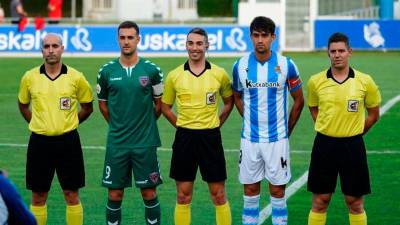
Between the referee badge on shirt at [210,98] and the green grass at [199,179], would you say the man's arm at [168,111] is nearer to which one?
the referee badge on shirt at [210,98]

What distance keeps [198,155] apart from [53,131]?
130 cm

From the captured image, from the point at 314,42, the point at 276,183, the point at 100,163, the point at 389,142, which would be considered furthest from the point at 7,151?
the point at 314,42

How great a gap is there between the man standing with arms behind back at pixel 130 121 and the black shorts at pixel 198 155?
20cm

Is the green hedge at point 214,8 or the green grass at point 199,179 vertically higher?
the green hedge at point 214,8

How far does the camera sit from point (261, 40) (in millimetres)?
9570

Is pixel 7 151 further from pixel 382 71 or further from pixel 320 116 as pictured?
pixel 382 71

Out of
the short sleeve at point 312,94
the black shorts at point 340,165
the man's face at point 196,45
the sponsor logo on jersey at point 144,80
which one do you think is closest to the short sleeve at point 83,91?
the sponsor logo on jersey at point 144,80

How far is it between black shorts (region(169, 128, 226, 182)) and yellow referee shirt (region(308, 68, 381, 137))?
959mm

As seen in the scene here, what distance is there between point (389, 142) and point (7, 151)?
5535mm

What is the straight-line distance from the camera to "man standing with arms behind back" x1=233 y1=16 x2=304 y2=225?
31.8 ft

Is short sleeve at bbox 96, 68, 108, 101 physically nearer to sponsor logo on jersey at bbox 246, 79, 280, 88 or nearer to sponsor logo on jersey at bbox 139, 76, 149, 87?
sponsor logo on jersey at bbox 139, 76, 149, 87

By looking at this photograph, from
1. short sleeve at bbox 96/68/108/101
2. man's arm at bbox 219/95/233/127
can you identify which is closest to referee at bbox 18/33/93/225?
Result: short sleeve at bbox 96/68/108/101

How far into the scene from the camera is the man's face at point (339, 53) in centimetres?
931

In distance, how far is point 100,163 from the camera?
14.5 metres
